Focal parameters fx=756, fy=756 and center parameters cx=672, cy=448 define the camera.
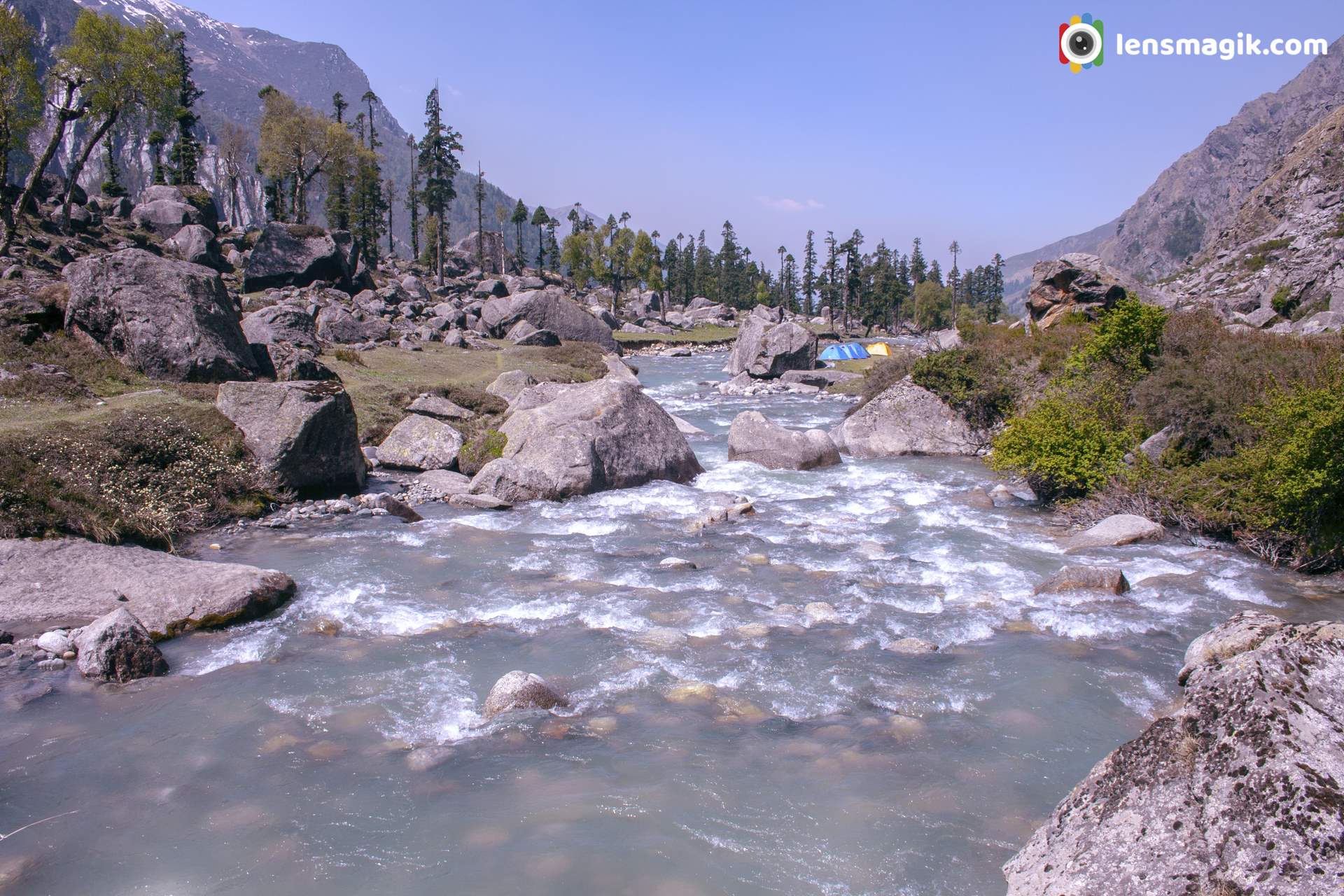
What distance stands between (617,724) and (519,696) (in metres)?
1.10

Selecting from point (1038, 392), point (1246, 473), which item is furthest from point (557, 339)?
point (1246, 473)

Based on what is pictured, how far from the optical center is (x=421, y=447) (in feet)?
62.7

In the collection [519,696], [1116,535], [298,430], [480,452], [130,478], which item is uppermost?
[298,430]

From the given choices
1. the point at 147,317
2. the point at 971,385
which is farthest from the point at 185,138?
the point at 971,385

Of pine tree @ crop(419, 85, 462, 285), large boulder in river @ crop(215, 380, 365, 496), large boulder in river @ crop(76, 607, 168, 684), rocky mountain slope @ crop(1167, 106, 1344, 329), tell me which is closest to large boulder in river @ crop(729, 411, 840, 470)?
large boulder in river @ crop(215, 380, 365, 496)

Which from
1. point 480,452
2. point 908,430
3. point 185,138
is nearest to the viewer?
point 480,452

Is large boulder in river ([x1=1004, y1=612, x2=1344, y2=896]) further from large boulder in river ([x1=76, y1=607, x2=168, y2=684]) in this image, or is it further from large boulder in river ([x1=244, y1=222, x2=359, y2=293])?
large boulder in river ([x1=244, y1=222, x2=359, y2=293])

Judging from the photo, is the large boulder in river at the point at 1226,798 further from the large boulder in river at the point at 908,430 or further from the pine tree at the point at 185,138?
the pine tree at the point at 185,138

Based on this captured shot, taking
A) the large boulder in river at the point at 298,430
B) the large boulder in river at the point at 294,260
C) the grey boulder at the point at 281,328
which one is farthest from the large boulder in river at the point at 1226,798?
the large boulder in river at the point at 294,260

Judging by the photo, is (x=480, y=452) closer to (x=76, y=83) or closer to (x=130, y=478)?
(x=130, y=478)

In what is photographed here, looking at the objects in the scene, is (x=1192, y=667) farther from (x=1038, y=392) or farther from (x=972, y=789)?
(x=1038, y=392)

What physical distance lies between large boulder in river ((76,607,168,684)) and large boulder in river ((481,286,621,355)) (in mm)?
38016

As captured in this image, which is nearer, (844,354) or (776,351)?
(776,351)

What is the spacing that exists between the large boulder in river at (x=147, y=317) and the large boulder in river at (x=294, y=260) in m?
29.5
